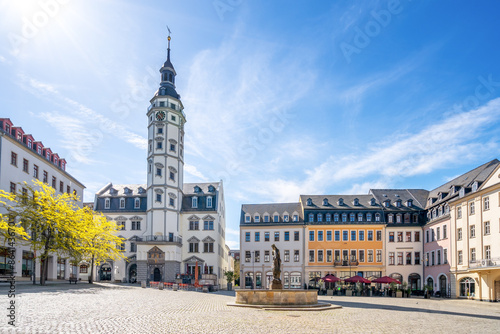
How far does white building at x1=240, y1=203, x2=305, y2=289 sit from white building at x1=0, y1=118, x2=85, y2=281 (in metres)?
24.5

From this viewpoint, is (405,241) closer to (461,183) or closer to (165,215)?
(461,183)

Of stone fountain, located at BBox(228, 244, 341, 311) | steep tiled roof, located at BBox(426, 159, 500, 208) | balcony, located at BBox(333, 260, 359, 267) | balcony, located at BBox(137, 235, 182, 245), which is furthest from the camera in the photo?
balcony, located at BBox(137, 235, 182, 245)

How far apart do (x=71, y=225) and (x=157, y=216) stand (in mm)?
25866

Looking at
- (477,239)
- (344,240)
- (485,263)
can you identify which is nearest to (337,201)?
(344,240)

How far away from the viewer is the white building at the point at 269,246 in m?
66.5

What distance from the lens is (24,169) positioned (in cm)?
4831

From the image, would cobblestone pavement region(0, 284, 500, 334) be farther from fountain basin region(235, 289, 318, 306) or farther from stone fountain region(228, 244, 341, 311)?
fountain basin region(235, 289, 318, 306)

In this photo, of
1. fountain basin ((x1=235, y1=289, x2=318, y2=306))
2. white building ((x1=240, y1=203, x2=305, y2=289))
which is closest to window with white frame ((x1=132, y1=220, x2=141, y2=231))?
white building ((x1=240, y1=203, x2=305, y2=289))

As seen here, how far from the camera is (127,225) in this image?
7138 cm

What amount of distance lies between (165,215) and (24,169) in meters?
23.7

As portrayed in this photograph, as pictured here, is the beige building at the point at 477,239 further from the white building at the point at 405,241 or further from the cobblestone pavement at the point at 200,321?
the cobblestone pavement at the point at 200,321

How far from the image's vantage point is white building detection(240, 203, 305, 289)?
218 feet

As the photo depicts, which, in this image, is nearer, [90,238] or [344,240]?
[90,238]

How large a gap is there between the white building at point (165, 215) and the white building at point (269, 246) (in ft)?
15.5
